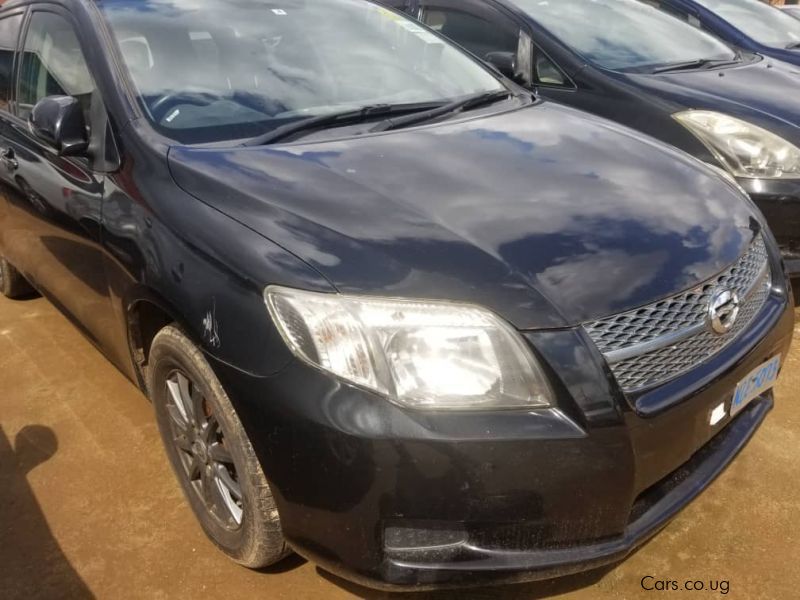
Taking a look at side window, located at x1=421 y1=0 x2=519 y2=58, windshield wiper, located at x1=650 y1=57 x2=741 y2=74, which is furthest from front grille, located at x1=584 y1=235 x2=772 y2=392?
side window, located at x1=421 y1=0 x2=519 y2=58

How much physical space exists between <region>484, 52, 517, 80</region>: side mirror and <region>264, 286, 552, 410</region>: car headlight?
2466 mm

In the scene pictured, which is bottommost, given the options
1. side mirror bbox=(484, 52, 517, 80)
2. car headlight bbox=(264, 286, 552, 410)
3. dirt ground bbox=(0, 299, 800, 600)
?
dirt ground bbox=(0, 299, 800, 600)

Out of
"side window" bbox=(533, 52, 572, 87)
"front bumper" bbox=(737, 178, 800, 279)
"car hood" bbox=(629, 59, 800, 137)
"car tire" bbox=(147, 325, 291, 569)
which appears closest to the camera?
"car tire" bbox=(147, 325, 291, 569)

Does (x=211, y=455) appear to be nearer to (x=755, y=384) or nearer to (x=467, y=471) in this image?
(x=467, y=471)

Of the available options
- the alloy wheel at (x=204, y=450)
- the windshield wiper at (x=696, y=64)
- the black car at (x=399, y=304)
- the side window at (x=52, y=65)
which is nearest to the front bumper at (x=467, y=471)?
the black car at (x=399, y=304)

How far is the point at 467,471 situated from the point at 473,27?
3.66m

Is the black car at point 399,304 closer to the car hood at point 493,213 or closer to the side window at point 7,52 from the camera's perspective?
the car hood at point 493,213

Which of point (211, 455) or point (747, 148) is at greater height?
point (747, 148)

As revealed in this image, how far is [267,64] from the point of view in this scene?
2.68 metres

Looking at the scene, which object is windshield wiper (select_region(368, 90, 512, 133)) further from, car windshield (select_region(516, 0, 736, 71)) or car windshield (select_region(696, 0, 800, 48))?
car windshield (select_region(696, 0, 800, 48))

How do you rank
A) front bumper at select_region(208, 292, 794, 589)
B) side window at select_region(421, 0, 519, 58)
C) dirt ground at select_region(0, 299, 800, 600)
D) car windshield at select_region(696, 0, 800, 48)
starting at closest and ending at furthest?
1. front bumper at select_region(208, 292, 794, 589)
2. dirt ground at select_region(0, 299, 800, 600)
3. side window at select_region(421, 0, 519, 58)
4. car windshield at select_region(696, 0, 800, 48)

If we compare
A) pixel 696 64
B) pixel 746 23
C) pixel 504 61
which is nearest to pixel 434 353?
pixel 504 61

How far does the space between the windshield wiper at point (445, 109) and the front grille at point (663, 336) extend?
1122 millimetres

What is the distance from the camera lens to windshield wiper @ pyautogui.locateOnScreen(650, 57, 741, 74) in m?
4.17
